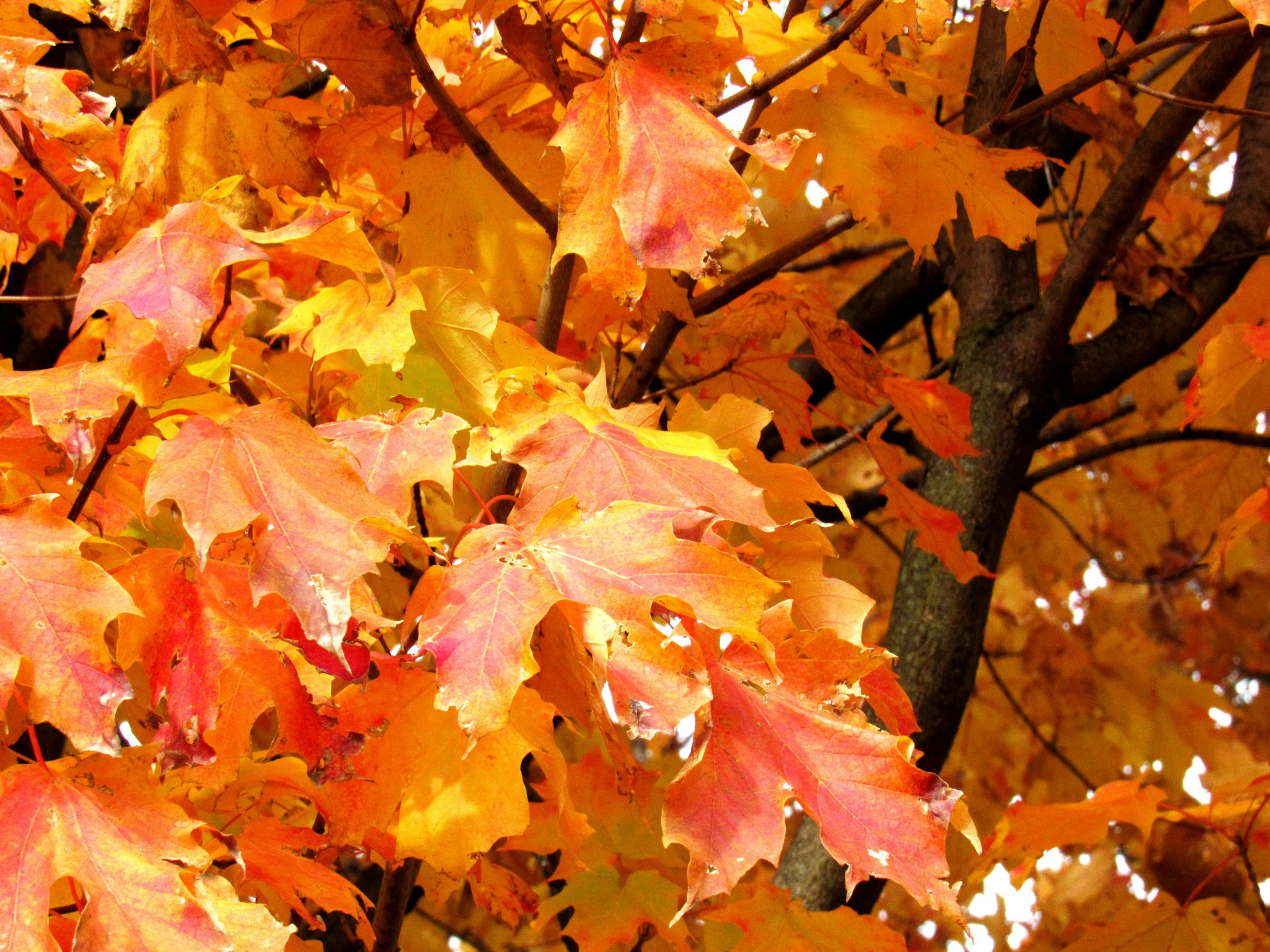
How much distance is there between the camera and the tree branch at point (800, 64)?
3.40ft

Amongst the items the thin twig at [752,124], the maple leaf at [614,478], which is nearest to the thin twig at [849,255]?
the thin twig at [752,124]

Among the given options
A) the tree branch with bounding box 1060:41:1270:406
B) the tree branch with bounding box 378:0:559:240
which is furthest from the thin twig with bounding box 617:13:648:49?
the tree branch with bounding box 1060:41:1270:406

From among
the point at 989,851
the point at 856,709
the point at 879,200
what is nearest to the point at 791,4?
the point at 879,200

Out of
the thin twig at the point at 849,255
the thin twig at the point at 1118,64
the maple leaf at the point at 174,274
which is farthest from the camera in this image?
the thin twig at the point at 849,255

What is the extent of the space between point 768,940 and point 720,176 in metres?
0.79

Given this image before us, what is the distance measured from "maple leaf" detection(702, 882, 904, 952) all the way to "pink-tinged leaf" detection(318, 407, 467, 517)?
1.93 feet

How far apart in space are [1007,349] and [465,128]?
123 cm

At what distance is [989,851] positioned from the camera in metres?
1.51

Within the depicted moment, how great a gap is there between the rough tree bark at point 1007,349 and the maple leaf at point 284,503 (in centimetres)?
105

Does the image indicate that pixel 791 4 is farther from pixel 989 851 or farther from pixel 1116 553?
pixel 1116 553

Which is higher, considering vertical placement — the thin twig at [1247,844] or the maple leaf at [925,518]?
the maple leaf at [925,518]

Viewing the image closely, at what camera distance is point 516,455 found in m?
0.82

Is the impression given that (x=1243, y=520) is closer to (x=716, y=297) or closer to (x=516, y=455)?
(x=716, y=297)

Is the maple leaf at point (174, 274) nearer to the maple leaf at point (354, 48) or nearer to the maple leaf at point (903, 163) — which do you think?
the maple leaf at point (354, 48)
